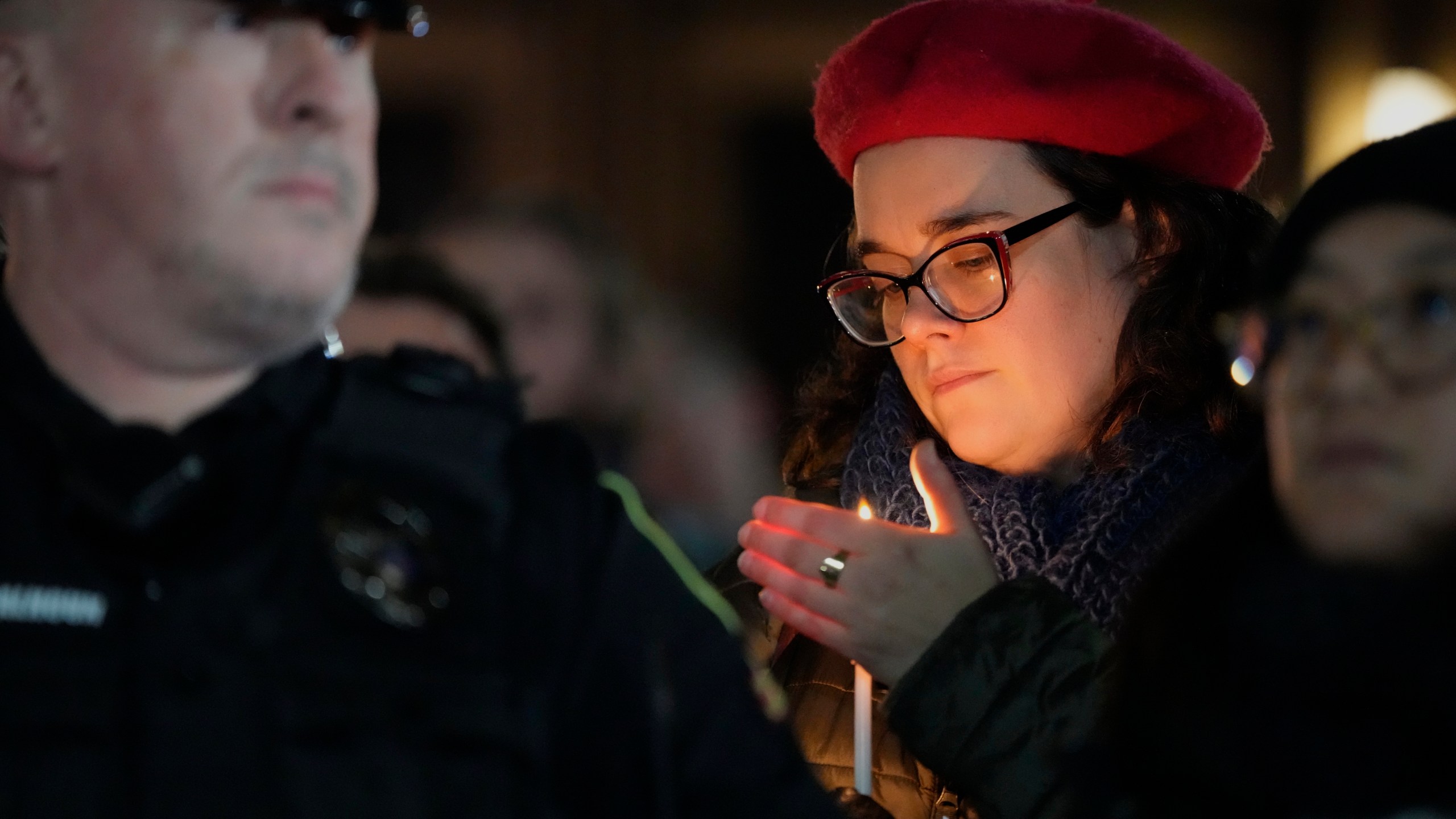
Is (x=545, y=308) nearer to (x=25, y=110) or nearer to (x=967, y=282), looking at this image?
Answer: (x=967, y=282)

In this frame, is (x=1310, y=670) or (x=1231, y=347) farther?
(x=1231, y=347)

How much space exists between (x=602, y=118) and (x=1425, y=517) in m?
7.15

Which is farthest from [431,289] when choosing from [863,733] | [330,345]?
[863,733]

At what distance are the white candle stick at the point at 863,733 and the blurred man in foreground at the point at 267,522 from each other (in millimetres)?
433

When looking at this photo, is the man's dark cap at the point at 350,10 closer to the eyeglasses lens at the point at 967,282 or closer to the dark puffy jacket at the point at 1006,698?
the eyeglasses lens at the point at 967,282

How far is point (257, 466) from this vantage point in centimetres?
157

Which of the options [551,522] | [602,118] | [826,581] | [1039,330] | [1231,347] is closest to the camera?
[551,522]

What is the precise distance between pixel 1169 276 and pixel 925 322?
1.36 ft

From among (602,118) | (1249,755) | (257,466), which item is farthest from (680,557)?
(602,118)

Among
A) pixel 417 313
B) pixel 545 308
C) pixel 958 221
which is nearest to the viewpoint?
pixel 958 221

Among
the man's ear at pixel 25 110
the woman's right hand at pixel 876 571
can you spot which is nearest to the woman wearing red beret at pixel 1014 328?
the woman's right hand at pixel 876 571

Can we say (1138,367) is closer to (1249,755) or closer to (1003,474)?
(1003,474)

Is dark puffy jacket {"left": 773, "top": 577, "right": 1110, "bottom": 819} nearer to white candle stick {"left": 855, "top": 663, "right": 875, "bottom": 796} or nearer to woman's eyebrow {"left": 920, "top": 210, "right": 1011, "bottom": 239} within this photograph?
white candle stick {"left": 855, "top": 663, "right": 875, "bottom": 796}

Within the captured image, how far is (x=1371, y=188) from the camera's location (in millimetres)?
1636
